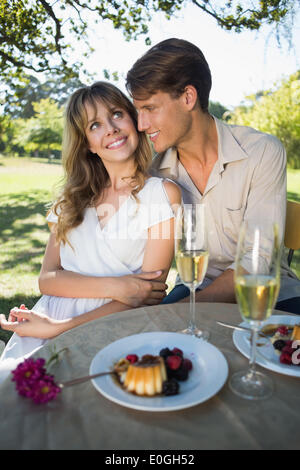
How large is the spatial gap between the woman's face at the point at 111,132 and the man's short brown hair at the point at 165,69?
183mm

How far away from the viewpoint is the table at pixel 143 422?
0.88 meters

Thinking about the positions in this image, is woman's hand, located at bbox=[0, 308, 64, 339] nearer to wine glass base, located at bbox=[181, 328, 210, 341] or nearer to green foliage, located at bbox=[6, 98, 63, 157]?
wine glass base, located at bbox=[181, 328, 210, 341]

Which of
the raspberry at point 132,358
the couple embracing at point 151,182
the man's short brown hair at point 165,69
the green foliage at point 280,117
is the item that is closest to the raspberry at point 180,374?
the raspberry at point 132,358

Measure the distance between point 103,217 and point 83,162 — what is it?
0.42m

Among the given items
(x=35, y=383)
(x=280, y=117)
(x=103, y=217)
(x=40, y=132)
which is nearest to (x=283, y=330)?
(x=35, y=383)

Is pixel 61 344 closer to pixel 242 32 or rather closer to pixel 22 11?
pixel 242 32

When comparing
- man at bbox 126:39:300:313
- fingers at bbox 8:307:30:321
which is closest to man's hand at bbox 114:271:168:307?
fingers at bbox 8:307:30:321

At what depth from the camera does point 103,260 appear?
2283 millimetres

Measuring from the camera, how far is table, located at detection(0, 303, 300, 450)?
879 mm

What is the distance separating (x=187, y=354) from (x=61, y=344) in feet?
1.34

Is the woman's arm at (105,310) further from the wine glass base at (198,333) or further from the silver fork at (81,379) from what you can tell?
the silver fork at (81,379)

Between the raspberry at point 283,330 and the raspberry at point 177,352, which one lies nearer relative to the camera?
the raspberry at point 177,352

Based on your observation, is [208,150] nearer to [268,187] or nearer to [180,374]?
[268,187]

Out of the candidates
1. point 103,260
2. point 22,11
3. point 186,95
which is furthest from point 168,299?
point 22,11
